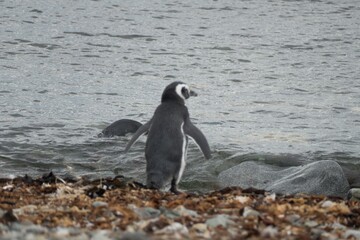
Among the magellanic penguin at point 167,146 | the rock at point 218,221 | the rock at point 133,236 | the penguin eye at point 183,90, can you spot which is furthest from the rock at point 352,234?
the penguin eye at point 183,90

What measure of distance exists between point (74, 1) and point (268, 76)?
886 cm

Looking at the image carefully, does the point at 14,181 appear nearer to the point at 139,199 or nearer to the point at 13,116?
the point at 139,199

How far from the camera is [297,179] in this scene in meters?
9.06

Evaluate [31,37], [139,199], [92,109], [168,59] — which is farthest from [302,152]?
[31,37]

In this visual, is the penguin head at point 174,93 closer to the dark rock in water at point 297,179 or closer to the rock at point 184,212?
the dark rock in water at point 297,179

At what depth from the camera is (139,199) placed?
6641 millimetres

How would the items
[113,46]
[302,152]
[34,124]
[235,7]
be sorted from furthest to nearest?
[235,7], [113,46], [34,124], [302,152]

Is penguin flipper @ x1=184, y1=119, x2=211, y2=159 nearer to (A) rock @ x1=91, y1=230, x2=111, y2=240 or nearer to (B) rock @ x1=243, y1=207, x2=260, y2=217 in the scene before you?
(B) rock @ x1=243, y1=207, x2=260, y2=217

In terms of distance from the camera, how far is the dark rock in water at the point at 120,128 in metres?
11.6

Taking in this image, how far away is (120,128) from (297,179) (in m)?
3.27

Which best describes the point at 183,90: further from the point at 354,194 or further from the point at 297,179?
the point at 354,194

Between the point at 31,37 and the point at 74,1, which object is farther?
the point at 74,1

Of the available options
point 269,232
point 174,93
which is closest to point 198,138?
point 174,93

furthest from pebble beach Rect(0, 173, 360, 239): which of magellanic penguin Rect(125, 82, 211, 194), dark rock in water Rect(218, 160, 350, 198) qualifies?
dark rock in water Rect(218, 160, 350, 198)
